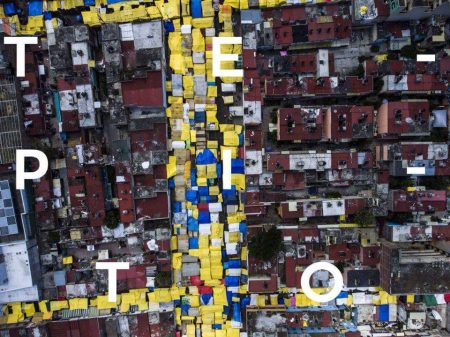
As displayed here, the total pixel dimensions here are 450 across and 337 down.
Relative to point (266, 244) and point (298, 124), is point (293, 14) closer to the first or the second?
point (298, 124)

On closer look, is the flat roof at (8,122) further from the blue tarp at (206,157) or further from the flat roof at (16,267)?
the blue tarp at (206,157)

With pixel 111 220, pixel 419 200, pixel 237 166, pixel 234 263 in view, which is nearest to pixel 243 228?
pixel 234 263

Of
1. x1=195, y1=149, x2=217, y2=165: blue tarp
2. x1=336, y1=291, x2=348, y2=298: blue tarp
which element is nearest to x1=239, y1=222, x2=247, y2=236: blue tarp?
x1=195, y1=149, x2=217, y2=165: blue tarp

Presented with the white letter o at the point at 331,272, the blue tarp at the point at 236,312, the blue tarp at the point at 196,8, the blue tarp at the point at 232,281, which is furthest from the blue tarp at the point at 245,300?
the blue tarp at the point at 196,8

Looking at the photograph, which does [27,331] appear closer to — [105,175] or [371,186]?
[105,175]

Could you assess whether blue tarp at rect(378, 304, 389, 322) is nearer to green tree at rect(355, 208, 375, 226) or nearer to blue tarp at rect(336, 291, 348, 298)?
blue tarp at rect(336, 291, 348, 298)

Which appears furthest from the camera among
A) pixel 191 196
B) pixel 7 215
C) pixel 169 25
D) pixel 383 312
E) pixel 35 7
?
pixel 383 312

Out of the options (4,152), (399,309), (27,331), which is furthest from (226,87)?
(27,331)
